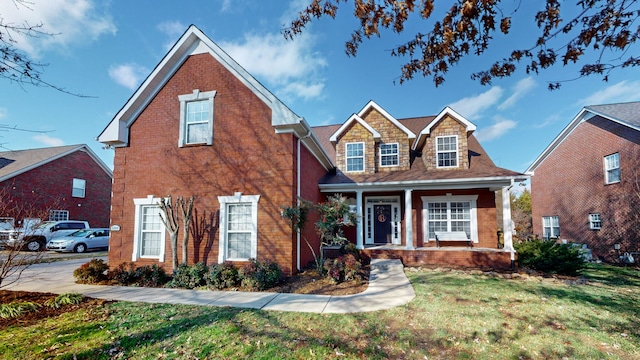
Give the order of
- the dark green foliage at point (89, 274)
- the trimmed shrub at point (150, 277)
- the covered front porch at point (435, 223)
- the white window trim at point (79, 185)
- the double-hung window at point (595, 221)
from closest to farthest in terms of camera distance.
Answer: the trimmed shrub at point (150, 277)
the dark green foliage at point (89, 274)
the covered front porch at point (435, 223)
the double-hung window at point (595, 221)
the white window trim at point (79, 185)

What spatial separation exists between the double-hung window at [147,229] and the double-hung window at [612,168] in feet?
67.4

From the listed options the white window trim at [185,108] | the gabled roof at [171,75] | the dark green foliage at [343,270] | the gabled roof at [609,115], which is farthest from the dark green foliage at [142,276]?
the gabled roof at [609,115]

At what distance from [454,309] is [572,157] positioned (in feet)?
57.4

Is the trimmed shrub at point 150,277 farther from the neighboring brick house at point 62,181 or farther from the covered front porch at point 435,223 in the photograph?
the neighboring brick house at point 62,181

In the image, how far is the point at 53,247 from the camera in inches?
686

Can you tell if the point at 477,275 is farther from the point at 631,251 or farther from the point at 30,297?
the point at 30,297

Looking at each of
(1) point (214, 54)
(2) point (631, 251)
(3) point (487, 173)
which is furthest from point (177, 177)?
(2) point (631, 251)

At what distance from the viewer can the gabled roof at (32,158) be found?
20308 mm

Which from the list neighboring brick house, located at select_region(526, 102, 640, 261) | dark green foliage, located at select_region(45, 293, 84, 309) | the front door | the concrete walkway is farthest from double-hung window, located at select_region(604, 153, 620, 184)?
dark green foliage, located at select_region(45, 293, 84, 309)

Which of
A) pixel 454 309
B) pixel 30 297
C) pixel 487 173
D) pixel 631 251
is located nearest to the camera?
pixel 454 309

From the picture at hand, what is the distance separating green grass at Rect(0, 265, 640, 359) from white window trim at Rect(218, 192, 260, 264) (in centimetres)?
279

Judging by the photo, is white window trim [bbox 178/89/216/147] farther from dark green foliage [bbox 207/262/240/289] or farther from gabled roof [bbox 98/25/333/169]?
dark green foliage [bbox 207/262/240/289]

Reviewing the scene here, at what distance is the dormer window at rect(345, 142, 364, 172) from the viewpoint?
14188 mm

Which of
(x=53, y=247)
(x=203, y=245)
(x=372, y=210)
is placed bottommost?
(x=53, y=247)
